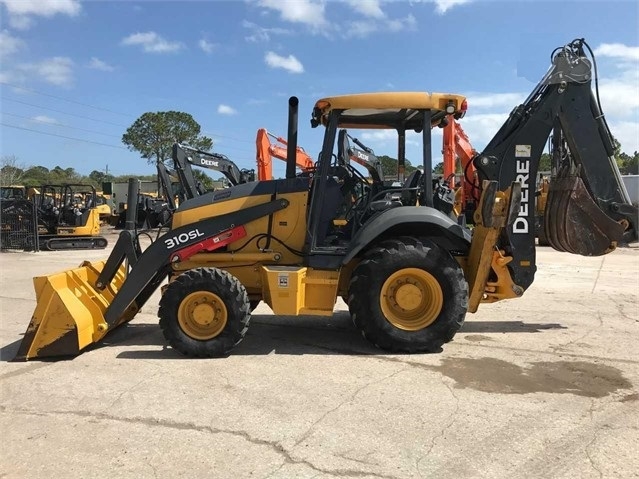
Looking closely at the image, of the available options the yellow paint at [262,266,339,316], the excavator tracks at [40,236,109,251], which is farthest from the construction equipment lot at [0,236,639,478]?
the excavator tracks at [40,236,109,251]

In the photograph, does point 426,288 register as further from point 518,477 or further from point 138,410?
point 138,410

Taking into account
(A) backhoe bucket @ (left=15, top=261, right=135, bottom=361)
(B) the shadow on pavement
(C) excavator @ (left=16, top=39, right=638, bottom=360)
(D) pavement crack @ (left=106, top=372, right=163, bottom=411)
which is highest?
(C) excavator @ (left=16, top=39, right=638, bottom=360)

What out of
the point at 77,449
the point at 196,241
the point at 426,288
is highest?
the point at 196,241

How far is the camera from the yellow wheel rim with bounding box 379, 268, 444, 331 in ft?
17.9

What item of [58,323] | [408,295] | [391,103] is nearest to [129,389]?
[58,323]

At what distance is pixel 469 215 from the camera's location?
682 centimetres

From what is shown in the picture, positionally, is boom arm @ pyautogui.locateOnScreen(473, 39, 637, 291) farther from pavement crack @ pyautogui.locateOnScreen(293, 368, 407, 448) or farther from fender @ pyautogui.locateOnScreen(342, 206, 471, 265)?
pavement crack @ pyautogui.locateOnScreen(293, 368, 407, 448)

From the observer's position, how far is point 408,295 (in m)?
5.51

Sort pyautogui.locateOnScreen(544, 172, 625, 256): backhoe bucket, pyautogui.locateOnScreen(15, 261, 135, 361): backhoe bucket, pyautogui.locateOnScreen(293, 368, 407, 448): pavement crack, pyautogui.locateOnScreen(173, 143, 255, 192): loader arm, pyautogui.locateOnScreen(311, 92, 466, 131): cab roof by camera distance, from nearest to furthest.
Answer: pyautogui.locateOnScreen(293, 368, 407, 448): pavement crack
pyautogui.locateOnScreen(15, 261, 135, 361): backhoe bucket
pyautogui.locateOnScreen(311, 92, 466, 131): cab roof
pyautogui.locateOnScreen(544, 172, 625, 256): backhoe bucket
pyautogui.locateOnScreen(173, 143, 255, 192): loader arm

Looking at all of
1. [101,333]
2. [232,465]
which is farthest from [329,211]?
[232,465]

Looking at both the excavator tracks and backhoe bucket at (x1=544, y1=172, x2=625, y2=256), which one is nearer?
backhoe bucket at (x1=544, y1=172, x2=625, y2=256)

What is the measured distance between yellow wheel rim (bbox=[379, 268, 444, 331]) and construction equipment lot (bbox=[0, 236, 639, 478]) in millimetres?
371

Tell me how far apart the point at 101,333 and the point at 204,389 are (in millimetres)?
1733

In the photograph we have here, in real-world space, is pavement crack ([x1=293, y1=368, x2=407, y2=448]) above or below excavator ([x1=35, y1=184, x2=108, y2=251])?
below
